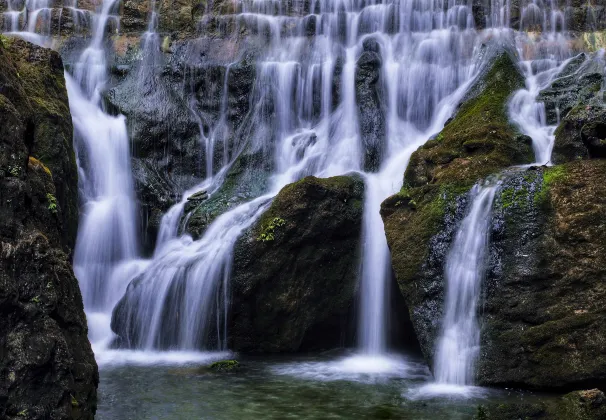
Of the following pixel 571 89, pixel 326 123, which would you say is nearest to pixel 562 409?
pixel 571 89

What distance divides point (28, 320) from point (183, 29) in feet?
52.8

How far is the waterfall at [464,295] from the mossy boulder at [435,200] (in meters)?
0.14

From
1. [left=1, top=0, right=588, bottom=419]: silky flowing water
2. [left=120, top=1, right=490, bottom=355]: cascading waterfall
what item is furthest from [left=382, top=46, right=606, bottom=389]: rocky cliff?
[left=120, top=1, right=490, bottom=355]: cascading waterfall

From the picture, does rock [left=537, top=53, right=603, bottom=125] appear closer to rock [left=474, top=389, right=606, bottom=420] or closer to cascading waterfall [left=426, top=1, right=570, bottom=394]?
cascading waterfall [left=426, top=1, right=570, bottom=394]

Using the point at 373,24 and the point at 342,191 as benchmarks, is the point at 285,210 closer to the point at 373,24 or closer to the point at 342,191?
the point at 342,191

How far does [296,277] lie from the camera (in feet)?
35.8

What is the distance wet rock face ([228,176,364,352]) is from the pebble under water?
2.92ft

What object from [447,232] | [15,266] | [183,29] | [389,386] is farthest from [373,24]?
[15,266]

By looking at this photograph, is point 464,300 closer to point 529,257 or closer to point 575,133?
point 529,257

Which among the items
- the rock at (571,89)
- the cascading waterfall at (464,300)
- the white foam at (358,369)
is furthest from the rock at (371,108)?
the white foam at (358,369)

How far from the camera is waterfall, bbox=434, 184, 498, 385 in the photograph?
8180mm

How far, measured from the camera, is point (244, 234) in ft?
36.6

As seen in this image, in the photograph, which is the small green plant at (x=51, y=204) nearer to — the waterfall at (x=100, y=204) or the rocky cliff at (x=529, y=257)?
the rocky cliff at (x=529, y=257)

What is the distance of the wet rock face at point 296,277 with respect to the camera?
10852 millimetres
